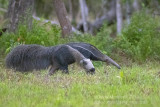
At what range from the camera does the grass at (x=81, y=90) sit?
5.46m

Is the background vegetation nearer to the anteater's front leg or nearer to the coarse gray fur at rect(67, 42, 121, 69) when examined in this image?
the anteater's front leg

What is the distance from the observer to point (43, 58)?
8.59m

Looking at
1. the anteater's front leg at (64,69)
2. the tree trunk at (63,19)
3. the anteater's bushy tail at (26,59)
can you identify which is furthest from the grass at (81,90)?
the tree trunk at (63,19)

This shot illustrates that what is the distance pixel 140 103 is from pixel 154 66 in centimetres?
501

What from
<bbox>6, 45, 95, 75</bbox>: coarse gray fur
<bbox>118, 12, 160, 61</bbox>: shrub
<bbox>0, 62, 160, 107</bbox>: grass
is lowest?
<bbox>118, 12, 160, 61</bbox>: shrub

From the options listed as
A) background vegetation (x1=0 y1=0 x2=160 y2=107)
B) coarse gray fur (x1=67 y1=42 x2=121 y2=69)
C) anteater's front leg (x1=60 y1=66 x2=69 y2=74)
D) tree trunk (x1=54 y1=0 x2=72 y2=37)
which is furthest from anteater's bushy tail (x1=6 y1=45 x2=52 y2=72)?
tree trunk (x1=54 y1=0 x2=72 y2=37)

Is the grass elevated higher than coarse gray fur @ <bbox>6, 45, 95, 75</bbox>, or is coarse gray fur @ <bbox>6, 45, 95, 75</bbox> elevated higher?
the grass

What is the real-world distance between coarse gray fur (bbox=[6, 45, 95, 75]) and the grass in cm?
48

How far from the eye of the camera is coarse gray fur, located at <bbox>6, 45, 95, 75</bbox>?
336 inches

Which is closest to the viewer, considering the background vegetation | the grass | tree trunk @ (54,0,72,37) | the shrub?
the grass

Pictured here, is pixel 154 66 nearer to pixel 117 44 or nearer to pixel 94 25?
pixel 117 44

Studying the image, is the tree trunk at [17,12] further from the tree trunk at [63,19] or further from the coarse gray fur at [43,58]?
the coarse gray fur at [43,58]

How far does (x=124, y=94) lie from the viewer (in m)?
6.07

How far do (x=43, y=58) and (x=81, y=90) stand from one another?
8.37ft
